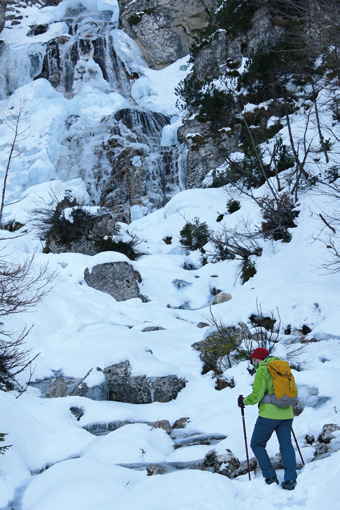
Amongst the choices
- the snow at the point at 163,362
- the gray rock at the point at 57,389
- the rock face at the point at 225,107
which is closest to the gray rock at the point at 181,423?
the snow at the point at 163,362

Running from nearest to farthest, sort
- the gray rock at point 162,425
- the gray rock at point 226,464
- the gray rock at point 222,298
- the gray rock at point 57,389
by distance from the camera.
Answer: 1. the gray rock at point 226,464
2. the gray rock at point 162,425
3. the gray rock at point 57,389
4. the gray rock at point 222,298

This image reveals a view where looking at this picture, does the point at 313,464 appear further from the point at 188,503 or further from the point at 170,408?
the point at 170,408

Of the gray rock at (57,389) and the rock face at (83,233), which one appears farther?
the rock face at (83,233)

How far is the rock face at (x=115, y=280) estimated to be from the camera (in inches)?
456

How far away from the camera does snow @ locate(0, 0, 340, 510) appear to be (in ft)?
10.1

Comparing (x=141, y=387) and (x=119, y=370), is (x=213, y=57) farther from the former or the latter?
(x=141, y=387)

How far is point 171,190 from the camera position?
20.3 m

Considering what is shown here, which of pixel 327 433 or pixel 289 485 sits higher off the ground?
pixel 289 485

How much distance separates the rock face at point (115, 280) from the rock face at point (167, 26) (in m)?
21.2

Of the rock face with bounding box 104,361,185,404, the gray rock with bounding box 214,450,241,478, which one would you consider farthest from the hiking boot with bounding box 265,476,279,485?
the rock face with bounding box 104,361,185,404

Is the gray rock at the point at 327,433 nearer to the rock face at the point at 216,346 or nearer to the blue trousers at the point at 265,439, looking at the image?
the blue trousers at the point at 265,439

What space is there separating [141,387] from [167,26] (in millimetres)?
27955

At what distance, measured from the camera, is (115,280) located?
460 inches

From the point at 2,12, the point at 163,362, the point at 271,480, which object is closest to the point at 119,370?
the point at 163,362
